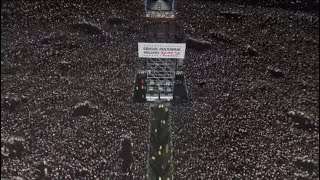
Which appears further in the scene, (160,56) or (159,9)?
(159,9)

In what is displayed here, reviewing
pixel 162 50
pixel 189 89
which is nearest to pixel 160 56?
pixel 162 50

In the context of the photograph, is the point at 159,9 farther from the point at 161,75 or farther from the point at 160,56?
the point at 161,75

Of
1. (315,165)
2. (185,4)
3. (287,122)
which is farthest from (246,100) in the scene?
(185,4)

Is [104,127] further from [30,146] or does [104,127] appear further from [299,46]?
[299,46]

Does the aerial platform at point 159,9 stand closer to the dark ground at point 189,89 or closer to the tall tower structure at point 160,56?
the tall tower structure at point 160,56

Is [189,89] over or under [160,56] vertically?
under

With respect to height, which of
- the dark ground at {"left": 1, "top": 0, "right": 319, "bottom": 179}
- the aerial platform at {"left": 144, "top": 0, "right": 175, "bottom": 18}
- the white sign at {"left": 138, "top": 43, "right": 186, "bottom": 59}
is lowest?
the dark ground at {"left": 1, "top": 0, "right": 319, "bottom": 179}

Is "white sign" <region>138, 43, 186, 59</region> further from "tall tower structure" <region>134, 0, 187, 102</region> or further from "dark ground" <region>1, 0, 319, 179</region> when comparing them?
"dark ground" <region>1, 0, 319, 179</region>

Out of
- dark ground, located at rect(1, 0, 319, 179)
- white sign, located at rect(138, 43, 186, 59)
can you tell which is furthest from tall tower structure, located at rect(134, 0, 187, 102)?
dark ground, located at rect(1, 0, 319, 179)
